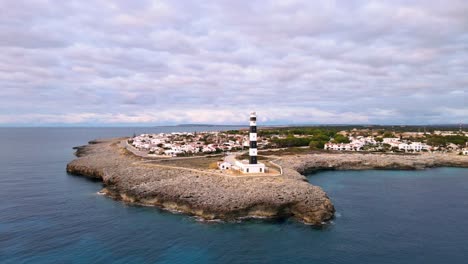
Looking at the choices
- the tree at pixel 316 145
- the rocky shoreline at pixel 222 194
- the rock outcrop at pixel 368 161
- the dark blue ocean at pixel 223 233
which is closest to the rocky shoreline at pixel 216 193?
the rocky shoreline at pixel 222 194

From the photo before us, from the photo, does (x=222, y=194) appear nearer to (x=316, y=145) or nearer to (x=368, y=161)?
(x=368, y=161)

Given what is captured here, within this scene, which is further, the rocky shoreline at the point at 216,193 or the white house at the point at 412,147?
the white house at the point at 412,147

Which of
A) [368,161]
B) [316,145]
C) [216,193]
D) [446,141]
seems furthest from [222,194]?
A: [446,141]

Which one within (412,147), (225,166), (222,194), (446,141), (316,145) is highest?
(446,141)

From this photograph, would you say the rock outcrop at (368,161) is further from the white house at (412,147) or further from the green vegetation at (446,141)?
the green vegetation at (446,141)

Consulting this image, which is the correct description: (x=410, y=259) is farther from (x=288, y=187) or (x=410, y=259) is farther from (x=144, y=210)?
(x=144, y=210)

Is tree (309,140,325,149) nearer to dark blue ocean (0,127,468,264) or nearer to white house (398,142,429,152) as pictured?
white house (398,142,429,152)
